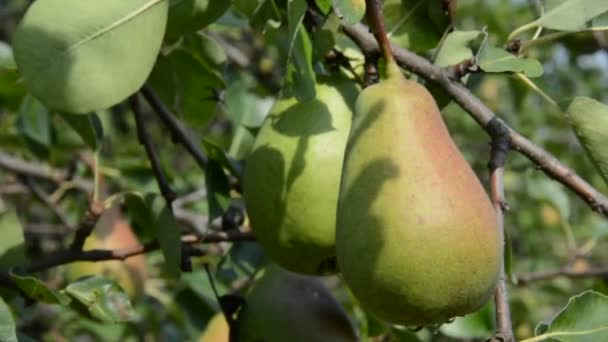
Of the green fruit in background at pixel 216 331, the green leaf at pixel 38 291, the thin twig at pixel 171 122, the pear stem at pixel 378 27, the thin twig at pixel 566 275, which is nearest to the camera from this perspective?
the pear stem at pixel 378 27

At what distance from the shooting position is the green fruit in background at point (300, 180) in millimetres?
1181

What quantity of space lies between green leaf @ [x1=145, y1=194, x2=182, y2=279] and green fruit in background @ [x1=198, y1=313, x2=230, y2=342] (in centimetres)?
31

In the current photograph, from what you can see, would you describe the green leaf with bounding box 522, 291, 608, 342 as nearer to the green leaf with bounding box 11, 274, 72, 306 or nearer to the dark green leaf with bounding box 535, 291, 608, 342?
the dark green leaf with bounding box 535, 291, 608, 342

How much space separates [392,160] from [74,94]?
30 centimetres

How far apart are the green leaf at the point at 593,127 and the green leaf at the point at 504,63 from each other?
68 mm

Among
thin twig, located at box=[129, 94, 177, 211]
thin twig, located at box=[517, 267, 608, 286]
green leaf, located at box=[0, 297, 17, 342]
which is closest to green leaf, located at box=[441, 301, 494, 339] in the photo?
thin twig, located at box=[517, 267, 608, 286]

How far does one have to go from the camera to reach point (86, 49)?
3.39 ft

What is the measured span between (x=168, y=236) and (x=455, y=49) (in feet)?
1.44

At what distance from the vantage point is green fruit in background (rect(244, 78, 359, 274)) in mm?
1181

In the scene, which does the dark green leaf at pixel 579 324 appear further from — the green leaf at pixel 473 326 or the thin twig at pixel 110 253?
the green leaf at pixel 473 326

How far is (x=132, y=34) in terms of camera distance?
1065 mm

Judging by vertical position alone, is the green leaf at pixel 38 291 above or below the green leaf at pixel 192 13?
below

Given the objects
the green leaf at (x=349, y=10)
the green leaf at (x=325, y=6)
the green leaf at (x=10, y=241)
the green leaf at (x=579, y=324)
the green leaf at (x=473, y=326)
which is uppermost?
the green leaf at (x=349, y=10)

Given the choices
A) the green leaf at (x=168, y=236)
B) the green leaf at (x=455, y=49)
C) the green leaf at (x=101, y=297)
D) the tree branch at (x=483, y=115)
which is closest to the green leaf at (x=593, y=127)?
the tree branch at (x=483, y=115)
